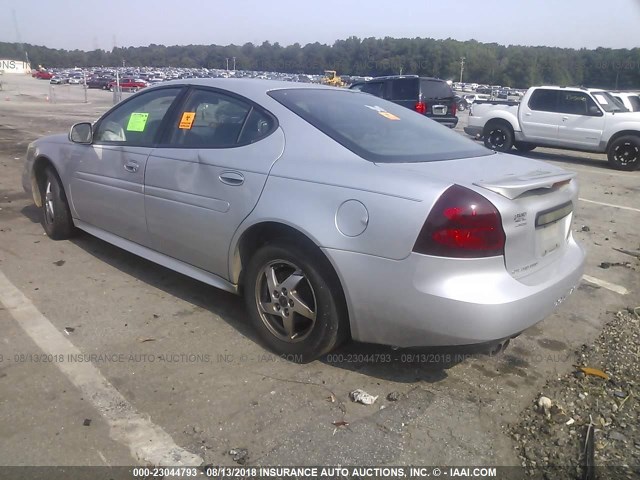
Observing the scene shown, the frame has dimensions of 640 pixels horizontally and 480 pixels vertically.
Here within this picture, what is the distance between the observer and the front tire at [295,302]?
9.77ft

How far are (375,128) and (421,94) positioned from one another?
467 inches

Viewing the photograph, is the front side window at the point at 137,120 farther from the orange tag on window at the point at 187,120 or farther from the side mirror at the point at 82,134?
the orange tag on window at the point at 187,120

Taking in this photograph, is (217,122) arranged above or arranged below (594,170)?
above

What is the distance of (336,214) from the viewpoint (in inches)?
113

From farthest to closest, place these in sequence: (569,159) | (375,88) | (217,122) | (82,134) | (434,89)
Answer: (375,88)
(434,89)
(569,159)
(82,134)
(217,122)

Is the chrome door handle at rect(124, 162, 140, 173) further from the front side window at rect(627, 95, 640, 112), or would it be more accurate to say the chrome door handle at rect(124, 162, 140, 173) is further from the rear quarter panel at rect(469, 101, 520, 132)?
the front side window at rect(627, 95, 640, 112)

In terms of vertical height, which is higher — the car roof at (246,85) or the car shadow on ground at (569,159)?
the car roof at (246,85)

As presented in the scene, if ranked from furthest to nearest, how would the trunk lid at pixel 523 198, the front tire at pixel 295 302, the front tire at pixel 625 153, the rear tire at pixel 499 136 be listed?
1. the rear tire at pixel 499 136
2. the front tire at pixel 625 153
3. the front tire at pixel 295 302
4. the trunk lid at pixel 523 198

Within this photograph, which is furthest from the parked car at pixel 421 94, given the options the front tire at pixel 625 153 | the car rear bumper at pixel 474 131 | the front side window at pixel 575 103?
the front tire at pixel 625 153

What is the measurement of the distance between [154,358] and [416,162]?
1.86 meters

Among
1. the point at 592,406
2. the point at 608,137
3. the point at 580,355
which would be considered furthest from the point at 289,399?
the point at 608,137

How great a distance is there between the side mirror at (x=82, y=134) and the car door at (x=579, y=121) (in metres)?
11.5

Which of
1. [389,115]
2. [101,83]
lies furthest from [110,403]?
[101,83]

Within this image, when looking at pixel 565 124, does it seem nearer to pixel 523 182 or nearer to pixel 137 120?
pixel 137 120
